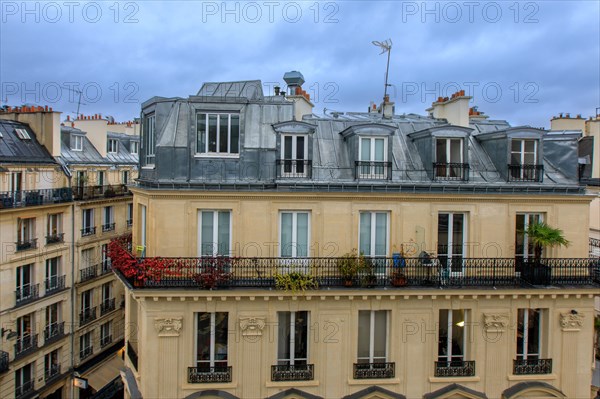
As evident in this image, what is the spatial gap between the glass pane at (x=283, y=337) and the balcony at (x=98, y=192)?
17.9 m

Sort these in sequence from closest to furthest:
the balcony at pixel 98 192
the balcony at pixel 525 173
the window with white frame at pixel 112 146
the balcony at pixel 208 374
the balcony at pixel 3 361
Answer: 1. the balcony at pixel 208 374
2. the balcony at pixel 525 173
3. the balcony at pixel 3 361
4. the balcony at pixel 98 192
5. the window with white frame at pixel 112 146

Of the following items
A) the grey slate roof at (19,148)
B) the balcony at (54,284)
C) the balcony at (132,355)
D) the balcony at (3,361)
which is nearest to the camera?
the balcony at (132,355)

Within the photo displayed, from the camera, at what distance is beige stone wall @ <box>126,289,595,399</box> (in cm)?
1355

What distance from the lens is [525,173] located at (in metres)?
15.2

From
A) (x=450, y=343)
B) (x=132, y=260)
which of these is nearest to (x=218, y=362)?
(x=132, y=260)

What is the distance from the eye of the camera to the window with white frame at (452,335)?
47.6 feet

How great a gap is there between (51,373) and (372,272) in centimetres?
2074

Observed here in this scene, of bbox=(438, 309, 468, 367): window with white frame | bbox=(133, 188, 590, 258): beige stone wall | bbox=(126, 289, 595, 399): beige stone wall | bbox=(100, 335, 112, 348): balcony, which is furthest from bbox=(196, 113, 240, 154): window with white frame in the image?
bbox=(100, 335, 112, 348): balcony

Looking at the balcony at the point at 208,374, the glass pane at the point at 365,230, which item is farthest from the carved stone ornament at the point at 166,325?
the glass pane at the point at 365,230

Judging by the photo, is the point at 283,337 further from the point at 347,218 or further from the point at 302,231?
the point at 347,218

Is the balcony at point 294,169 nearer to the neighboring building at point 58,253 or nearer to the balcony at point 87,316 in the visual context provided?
the neighboring building at point 58,253

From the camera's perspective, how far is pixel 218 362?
13945mm

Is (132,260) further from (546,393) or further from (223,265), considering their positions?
(546,393)

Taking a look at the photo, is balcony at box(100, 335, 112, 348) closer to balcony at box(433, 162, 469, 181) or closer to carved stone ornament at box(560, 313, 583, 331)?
balcony at box(433, 162, 469, 181)
